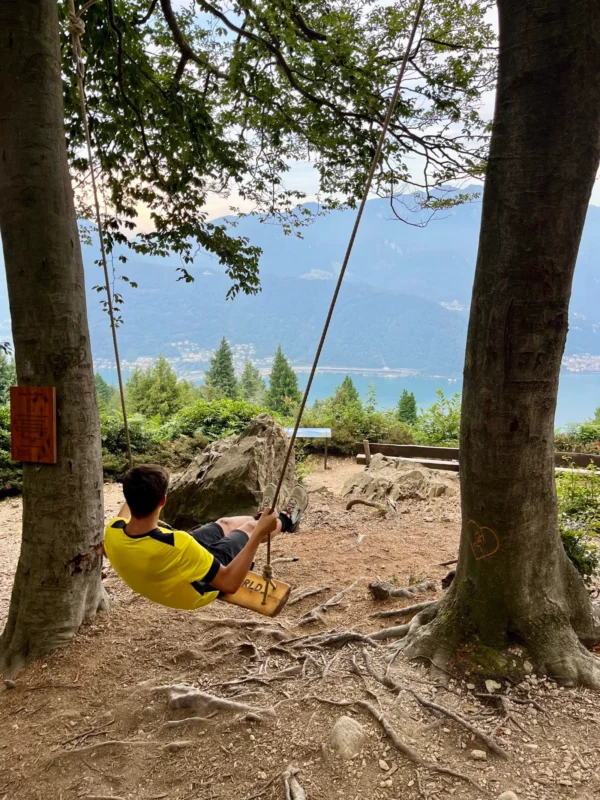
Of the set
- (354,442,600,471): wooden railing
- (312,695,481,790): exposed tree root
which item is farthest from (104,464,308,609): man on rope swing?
(354,442,600,471): wooden railing

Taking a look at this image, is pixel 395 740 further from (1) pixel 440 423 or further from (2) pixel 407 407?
(2) pixel 407 407

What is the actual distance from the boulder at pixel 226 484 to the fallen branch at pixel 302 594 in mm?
1989

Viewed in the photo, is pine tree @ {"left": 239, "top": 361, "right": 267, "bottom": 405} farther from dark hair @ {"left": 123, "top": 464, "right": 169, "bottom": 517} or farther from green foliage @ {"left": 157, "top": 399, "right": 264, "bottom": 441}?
dark hair @ {"left": 123, "top": 464, "right": 169, "bottom": 517}

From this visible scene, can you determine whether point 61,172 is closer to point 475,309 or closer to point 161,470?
point 161,470

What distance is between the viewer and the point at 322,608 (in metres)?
3.48

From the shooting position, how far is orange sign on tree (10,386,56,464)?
9.50 ft

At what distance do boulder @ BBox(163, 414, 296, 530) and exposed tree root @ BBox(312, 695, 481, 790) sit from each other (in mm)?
3552

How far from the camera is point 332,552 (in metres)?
4.84

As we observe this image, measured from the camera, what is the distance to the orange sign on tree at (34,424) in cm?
290

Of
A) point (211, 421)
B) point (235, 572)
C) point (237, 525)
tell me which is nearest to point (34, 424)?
point (237, 525)

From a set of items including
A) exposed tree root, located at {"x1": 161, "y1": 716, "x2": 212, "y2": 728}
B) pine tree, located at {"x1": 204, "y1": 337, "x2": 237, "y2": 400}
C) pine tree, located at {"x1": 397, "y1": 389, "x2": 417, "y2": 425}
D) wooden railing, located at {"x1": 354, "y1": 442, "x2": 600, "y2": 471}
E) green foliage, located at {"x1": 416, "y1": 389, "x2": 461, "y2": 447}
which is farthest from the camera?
pine tree, located at {"x1": 204, "y1": 337, "x2": 237, "y2": 400}

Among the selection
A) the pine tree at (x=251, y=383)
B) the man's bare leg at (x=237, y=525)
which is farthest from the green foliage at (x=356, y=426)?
the pine tree at (x=251, y=383)

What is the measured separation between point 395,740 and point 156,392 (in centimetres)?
2226

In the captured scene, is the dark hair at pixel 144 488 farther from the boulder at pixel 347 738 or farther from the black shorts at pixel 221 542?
the boulder at pixel 347 738
